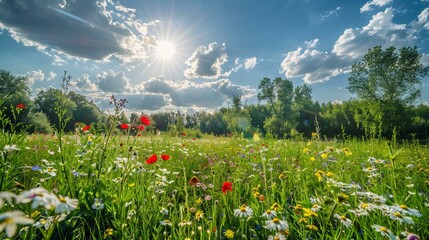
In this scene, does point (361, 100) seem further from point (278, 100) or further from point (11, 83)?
point (11, 83)

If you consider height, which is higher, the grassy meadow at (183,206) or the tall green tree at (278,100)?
the tall green tree at (278,100)

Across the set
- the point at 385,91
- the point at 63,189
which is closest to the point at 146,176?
the point at 63,189

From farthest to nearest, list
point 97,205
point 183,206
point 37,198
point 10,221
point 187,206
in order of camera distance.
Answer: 1. point 183,206
2. point 97,205
3. point 187,206
4. point 37,198
5. point 10,221

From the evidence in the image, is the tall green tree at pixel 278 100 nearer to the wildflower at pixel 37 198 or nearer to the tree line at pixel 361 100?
the tree line at pixel 361 100

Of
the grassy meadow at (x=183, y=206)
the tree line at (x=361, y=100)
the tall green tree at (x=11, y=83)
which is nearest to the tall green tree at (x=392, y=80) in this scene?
the tree line at (x=361, y=100)

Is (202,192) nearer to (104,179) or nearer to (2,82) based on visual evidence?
(104,179)

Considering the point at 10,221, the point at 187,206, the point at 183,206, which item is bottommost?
the point at 183,206

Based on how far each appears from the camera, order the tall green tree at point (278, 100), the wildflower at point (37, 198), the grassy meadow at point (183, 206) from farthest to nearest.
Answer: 1. the tall green tree at point (278, 100)
2. the grassy meadow at point (183, 206)
3. the wildflower at point (37, 198)

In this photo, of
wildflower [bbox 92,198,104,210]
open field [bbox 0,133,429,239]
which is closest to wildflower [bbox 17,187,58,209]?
open field [bbox 0,133,429,239]

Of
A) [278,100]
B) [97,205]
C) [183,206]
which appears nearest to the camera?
[97,205]

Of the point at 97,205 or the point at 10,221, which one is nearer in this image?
the point at 10,221

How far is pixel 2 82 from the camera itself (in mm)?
42594

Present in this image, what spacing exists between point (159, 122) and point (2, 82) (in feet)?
151

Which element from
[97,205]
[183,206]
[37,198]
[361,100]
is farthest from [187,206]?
[361,100]
